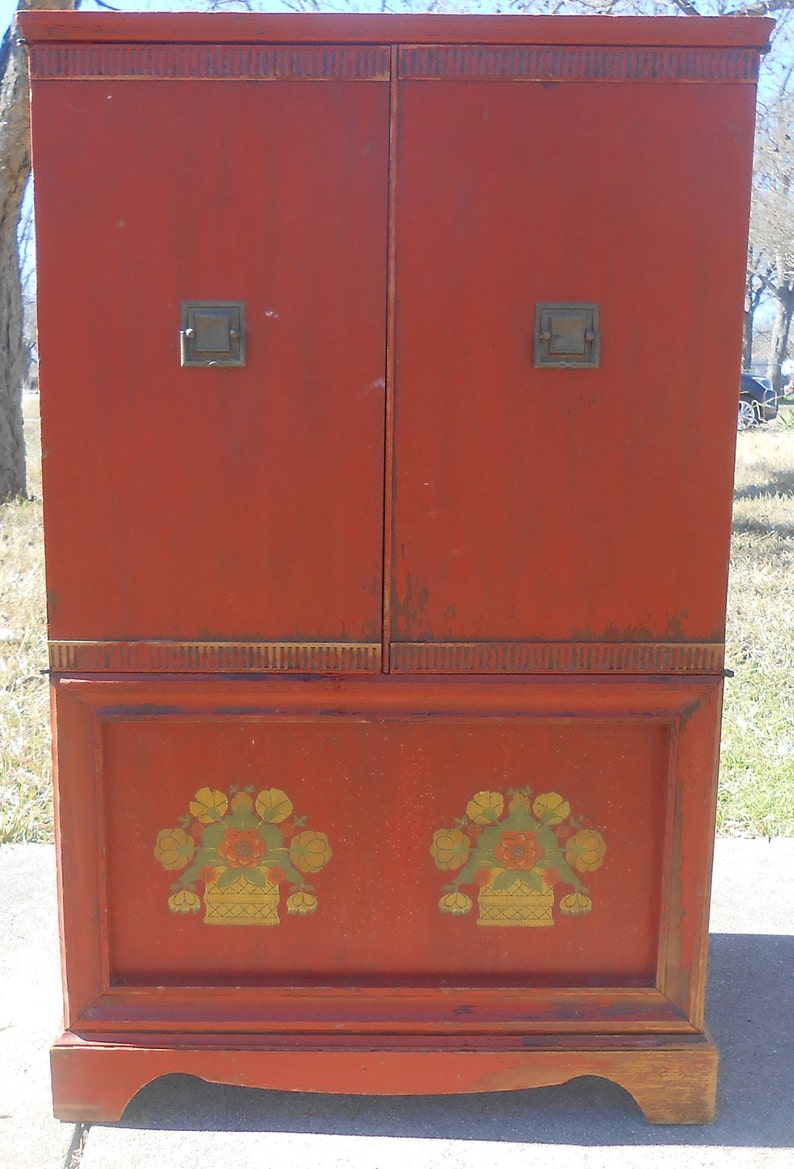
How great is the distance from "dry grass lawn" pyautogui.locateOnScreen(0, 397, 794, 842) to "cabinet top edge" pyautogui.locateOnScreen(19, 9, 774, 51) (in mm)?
2489

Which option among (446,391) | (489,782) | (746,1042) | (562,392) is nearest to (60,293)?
(446,391)

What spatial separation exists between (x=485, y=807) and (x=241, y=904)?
584 mm

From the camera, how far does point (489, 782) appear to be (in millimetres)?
2352

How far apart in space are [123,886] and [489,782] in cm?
84

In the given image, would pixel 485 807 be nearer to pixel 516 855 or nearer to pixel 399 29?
pixel 516 855

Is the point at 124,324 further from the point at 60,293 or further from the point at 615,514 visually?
the point at 615,514

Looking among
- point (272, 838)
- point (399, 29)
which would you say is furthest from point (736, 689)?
point (399, 29)

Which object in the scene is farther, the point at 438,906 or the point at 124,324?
the point at 438,906

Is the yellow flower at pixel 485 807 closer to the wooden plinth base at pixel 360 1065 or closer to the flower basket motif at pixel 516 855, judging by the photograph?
the flower basket motif at pixel 516 855

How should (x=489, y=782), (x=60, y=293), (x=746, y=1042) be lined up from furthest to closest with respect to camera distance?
(x=746, y=1042), (x=489, y=782), (x=60, y=293)

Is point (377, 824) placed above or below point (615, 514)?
below

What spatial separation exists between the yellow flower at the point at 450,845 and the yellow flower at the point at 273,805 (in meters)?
0.33

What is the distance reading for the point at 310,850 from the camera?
7.77 ft

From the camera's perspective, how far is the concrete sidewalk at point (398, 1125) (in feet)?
7.47
